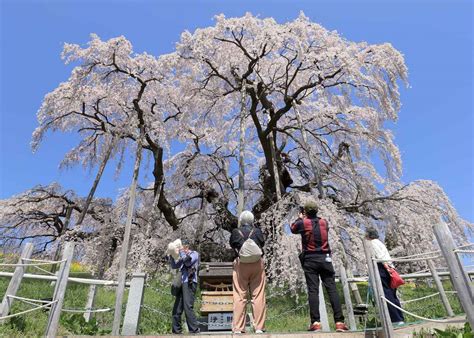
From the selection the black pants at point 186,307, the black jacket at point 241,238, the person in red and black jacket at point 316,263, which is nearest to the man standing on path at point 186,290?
the black pants at point 186,307

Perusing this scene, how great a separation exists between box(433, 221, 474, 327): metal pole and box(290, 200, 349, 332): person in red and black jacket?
1430mm

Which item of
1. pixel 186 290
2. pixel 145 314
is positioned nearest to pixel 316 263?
pixel 186 290

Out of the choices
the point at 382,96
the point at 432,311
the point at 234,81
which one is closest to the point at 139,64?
the point at 234,81

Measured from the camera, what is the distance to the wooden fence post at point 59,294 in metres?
3.91

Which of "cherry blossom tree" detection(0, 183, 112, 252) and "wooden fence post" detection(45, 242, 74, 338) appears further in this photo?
"cherry blossom tree" detection(0, 183, 112, 252)

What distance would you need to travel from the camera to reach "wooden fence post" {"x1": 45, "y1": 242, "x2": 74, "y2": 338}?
12.8ft

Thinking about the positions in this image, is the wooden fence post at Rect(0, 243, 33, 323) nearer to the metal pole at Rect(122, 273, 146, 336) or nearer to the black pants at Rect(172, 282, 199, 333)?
the metal pole at Rect(122, 273, 146, 336)

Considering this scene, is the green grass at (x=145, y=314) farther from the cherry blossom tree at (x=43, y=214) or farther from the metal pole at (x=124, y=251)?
the cherry blossom tree at (x=43, y=214)

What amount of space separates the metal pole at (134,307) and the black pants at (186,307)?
1.95 feet

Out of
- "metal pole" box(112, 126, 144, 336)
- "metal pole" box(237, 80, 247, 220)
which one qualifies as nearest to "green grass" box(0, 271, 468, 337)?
"metal pole" box(112, 126, 144, 336)

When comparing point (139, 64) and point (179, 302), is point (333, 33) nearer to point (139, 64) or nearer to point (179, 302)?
point (139, 64)

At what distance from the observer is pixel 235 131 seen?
16.9m

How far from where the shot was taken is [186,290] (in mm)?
5090

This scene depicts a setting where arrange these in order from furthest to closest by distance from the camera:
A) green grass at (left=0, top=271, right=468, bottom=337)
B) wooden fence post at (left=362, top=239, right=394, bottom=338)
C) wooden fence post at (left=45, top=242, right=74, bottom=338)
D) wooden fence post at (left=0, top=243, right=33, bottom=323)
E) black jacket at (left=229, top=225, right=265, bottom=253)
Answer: green grass at (left=0, top=271, right=468, bottom=337) → black jacket at (left=229, top=225, right=265, bottom=253) → wooden fence post at (left=0, top=243, right=33, bottom=323) → wooden fence post at (left=45, top=242, right=74, bottom=338) → wooden fence post at (left=362, top=239, right=394, bottom=338)
